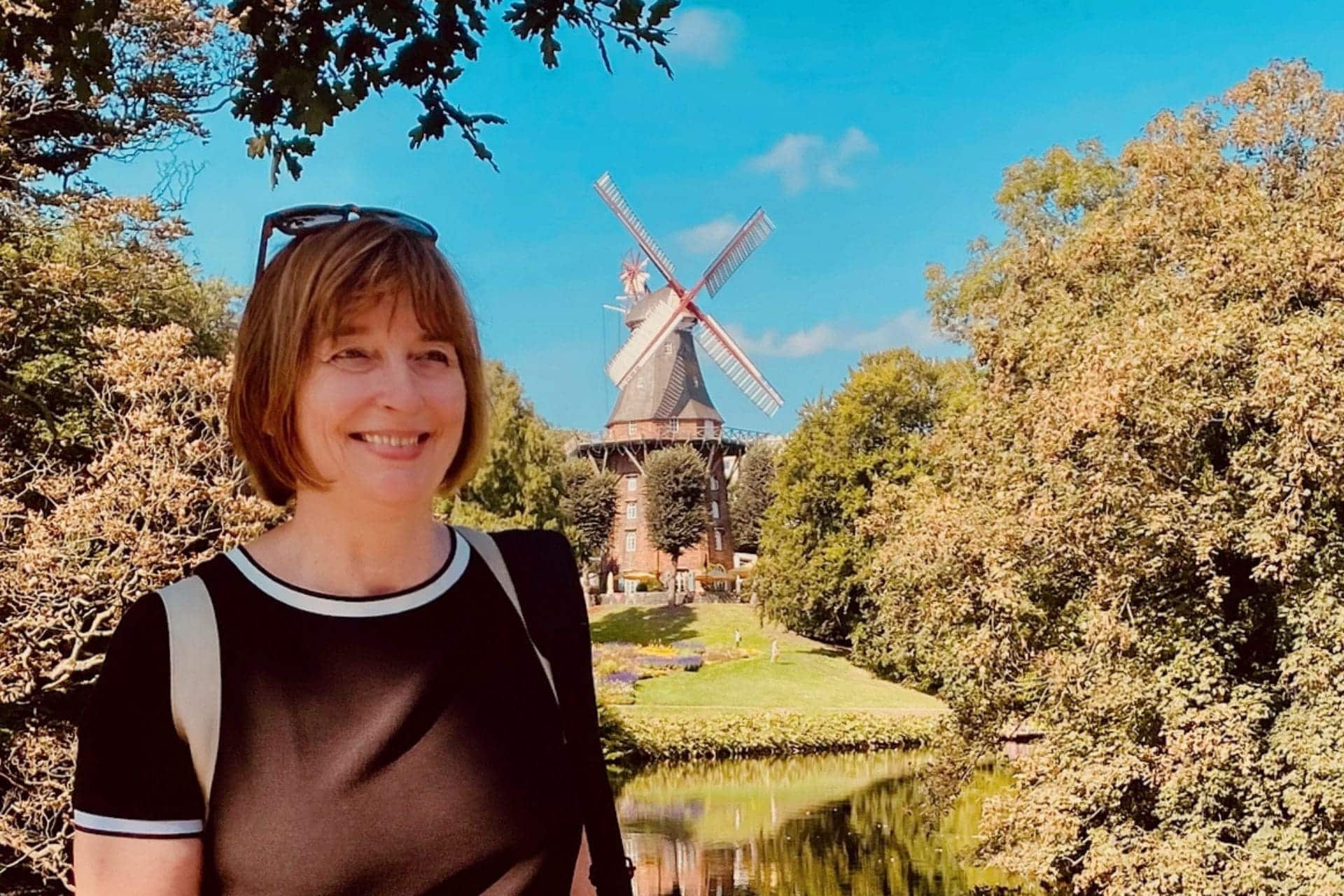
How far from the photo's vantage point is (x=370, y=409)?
129 cm

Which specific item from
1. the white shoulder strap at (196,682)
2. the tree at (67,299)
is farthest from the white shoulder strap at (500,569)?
the tree at (67,299)

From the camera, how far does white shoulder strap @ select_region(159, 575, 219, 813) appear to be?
116cm

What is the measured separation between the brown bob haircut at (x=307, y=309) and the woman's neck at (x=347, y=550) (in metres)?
0.04

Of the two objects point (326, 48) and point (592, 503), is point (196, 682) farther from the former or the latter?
point (592, 503)

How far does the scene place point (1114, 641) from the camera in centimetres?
1061

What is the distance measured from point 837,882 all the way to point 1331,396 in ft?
25.1

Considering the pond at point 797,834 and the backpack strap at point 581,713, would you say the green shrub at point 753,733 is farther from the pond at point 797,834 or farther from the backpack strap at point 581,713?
the backpack strap at point 581,713

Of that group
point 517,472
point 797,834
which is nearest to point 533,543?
point 797,834

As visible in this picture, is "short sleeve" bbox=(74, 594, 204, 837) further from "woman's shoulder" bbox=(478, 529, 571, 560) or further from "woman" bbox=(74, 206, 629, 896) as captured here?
"woman's shoulder" bbox=(478, 529, 571, 560)

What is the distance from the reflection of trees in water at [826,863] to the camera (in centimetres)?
1372

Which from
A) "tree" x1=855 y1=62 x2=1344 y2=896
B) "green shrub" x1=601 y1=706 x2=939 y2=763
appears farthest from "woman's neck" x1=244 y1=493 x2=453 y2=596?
"green shrub" x1=601 y1=706 x2=939 y2=763

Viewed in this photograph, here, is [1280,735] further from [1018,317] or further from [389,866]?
[389,866]

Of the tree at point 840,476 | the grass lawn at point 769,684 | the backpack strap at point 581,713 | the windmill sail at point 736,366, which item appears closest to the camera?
the backpack strap at point 581,713

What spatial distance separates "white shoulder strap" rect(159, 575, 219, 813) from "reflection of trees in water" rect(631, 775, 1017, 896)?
13.0 metres
